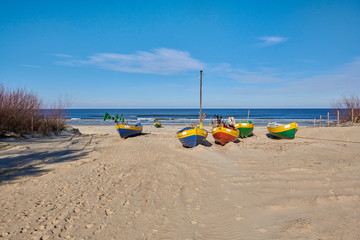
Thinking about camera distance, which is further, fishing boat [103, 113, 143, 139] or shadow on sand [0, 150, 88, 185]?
fishing boat [103, 113, 143, 139]

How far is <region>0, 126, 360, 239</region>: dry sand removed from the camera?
398cm

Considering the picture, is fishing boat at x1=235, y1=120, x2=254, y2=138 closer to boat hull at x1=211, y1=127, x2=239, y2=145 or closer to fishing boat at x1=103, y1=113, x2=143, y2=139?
boat hull at x1=211, y1=127, x2=239, y2=145

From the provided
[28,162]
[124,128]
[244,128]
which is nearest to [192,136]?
[124,128]

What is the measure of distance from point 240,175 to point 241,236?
3.85 meters

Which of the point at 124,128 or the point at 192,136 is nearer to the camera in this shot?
the point at 192,136

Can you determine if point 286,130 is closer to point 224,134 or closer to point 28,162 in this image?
point 224,134

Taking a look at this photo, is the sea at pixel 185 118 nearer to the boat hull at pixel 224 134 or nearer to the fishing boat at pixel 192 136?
the boat hull at pixel 224 134

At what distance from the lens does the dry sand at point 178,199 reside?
13.1 feet

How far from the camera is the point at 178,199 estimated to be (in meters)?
5.48

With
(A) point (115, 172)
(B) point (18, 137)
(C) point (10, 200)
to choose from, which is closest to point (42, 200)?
(C) point (10, 200)

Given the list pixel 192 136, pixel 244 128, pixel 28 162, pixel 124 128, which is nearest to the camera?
pixel 28 162

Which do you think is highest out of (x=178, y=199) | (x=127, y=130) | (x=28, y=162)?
(x=127, y=130)

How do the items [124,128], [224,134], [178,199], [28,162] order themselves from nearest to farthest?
[178,199] < [28,162] < [224,134] < [124,128]

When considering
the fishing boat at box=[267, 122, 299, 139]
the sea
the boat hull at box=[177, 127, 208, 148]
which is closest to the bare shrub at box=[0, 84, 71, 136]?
the sea
